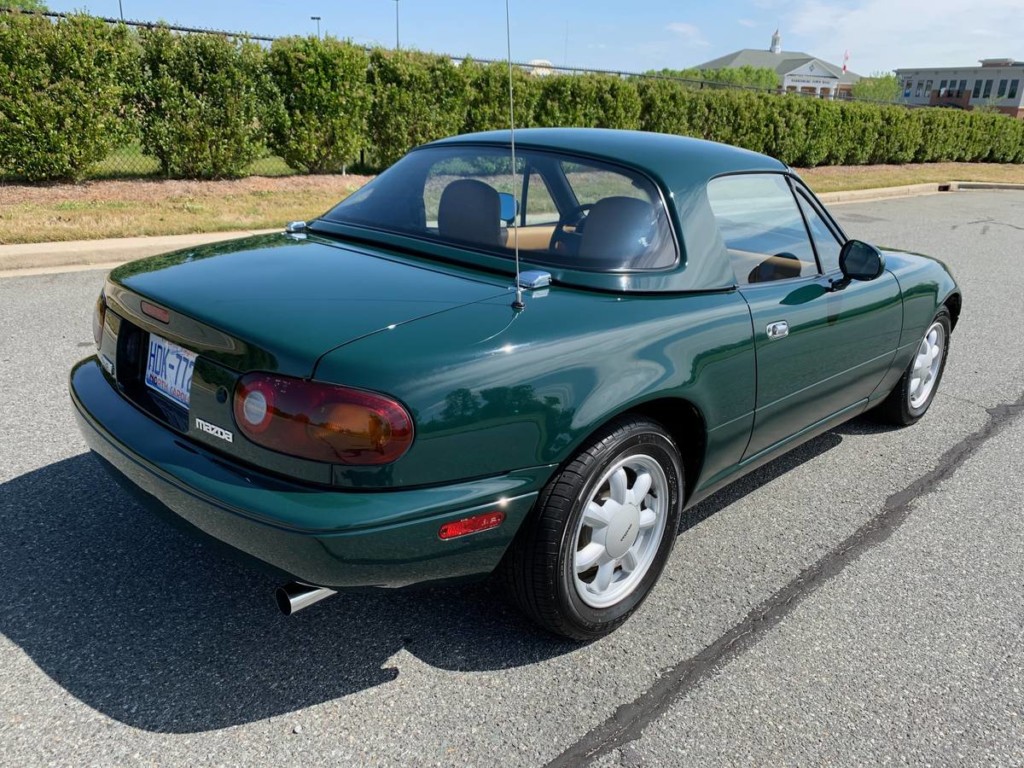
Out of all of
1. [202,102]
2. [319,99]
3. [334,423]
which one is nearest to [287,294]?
[334,423]

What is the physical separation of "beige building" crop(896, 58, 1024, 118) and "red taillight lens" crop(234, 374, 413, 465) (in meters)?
115

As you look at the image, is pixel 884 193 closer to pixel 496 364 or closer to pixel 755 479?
pixel 755 479

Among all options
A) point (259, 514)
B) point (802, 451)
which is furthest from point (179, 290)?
point (802, 451)

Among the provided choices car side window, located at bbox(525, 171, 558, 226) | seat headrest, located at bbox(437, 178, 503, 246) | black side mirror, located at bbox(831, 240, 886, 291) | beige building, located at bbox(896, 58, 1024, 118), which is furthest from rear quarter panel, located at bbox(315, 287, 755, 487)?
beige building, located at bbox(896, 58, 1024, 118)

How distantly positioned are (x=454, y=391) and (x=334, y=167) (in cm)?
1269

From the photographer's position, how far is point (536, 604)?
2393 mm

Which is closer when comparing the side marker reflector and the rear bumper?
the rear bumper

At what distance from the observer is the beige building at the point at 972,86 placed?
10331 cm

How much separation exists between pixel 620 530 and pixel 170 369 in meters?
1.43

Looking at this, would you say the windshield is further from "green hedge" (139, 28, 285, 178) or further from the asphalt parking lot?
"green hedge" (139, 28, 285, 178)

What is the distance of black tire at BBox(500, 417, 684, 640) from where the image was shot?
7.53 ft

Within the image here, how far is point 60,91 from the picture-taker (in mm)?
10359

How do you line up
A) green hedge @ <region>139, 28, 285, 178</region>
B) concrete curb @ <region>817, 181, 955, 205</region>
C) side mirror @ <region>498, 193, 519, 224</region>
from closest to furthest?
side mirror @ <region>498, 193, 519, 224</region> → green hedge @ <region>139, 28, 285, 178</region> → concrete curb @ <region>817, 181, 955, 205</region>

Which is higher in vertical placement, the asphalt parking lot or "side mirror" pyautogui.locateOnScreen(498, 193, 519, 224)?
"side mirror" pyautogui.locateOnScreen(498, 193, 519, 224)
